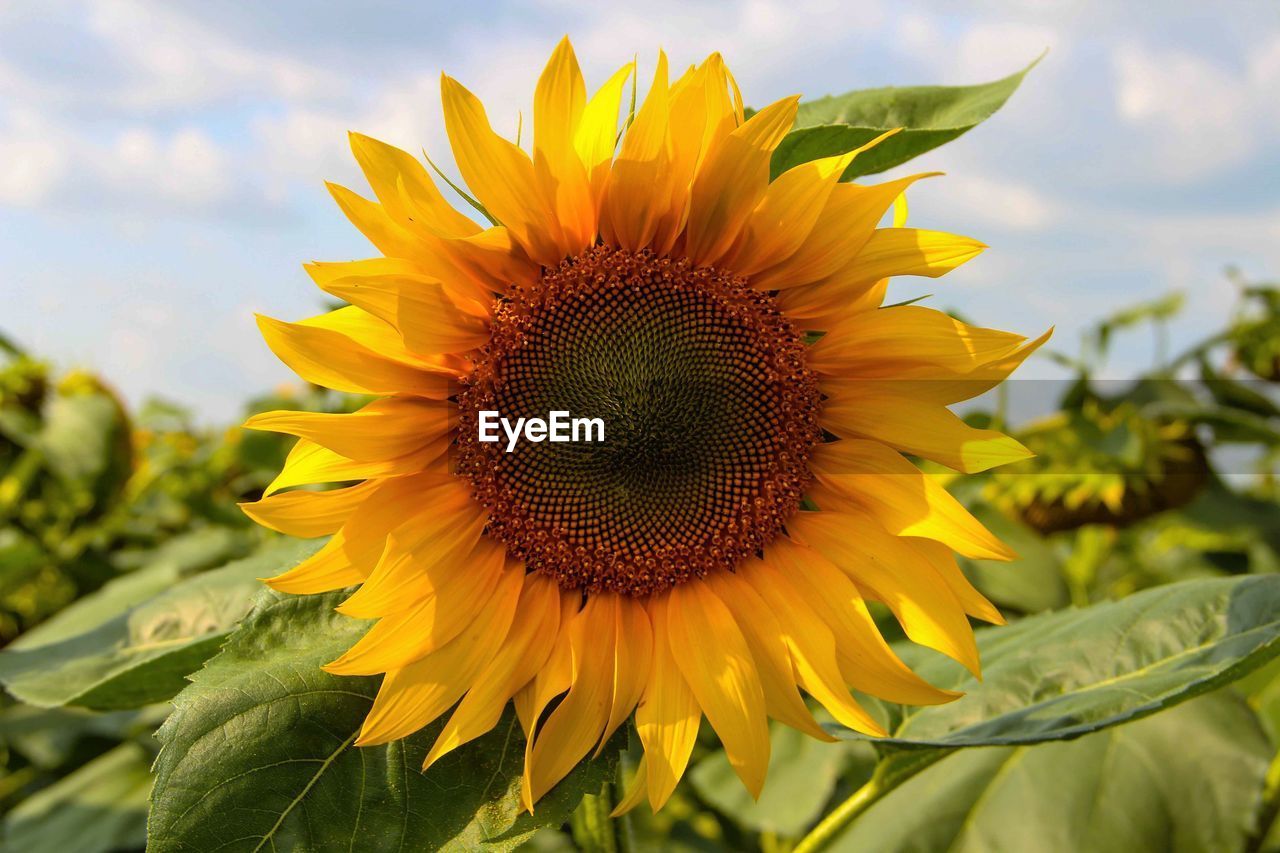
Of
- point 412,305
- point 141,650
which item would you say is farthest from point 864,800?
point 141,650

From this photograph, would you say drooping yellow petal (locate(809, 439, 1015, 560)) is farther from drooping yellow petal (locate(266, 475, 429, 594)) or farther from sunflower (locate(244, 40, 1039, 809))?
drooping yellow petal (locate(266, 475, 429, 594))

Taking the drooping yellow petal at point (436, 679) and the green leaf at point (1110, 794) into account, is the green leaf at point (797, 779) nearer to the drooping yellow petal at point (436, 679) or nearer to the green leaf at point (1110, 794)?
the green leaf at point (1110, 794)

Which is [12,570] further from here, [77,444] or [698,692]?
[698,692]

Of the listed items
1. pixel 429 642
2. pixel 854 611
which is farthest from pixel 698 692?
pixel 429 642

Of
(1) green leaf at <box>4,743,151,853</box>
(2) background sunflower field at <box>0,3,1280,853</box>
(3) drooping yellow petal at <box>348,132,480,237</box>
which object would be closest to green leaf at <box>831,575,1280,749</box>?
(2) background sunflower field at <box>0,3,1280,853</box>

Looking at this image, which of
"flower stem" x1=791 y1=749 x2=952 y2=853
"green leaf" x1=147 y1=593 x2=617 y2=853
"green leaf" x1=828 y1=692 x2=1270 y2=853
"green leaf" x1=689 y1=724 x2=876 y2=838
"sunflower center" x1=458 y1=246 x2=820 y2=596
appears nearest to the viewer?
"green leaf" x1=147 y1=593 x2=617 y2=853

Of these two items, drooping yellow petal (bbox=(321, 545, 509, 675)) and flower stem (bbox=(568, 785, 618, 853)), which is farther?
flower stem (bbox=(568, 785, 618, 853))
